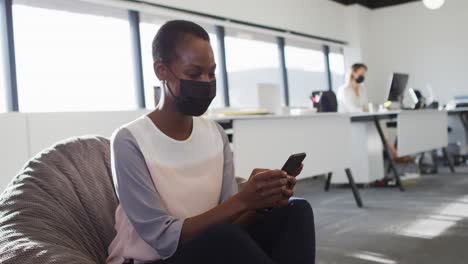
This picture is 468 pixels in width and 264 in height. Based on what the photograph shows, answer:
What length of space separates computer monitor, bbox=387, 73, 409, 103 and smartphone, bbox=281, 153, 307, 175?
423 cm

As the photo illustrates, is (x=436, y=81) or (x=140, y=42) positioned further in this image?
(x=436, y=81)

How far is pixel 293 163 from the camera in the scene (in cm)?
129

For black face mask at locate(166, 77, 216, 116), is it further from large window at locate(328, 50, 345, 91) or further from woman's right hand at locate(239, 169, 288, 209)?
large window at locate(328, 50, 345, 91)

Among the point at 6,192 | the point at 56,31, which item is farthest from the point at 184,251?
the point at 56,31

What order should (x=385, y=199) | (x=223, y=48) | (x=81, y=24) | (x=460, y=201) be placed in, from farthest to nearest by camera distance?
(x=223, y=48) → (x=81, y=24) → (x=385, y=199) → (x=460, y=201)

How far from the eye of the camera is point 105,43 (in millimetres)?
4867

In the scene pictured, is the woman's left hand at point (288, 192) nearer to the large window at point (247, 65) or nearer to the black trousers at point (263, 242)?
the black trousers at point (263, 242)

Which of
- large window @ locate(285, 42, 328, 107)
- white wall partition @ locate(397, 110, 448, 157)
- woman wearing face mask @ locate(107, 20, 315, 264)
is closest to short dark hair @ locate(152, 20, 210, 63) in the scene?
woman wearing face mask @ locate(107, 20, 315, 264)

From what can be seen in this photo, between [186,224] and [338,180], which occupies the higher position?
[186,224]

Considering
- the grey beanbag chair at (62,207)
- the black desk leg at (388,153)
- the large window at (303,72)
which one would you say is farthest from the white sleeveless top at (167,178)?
the large window at (303,72)

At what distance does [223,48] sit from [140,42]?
50.8 inches

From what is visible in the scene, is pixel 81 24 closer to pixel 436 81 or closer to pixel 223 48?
pixel 223 48

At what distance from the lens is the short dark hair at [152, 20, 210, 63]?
1.24 m

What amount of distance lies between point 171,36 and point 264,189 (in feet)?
1.55
